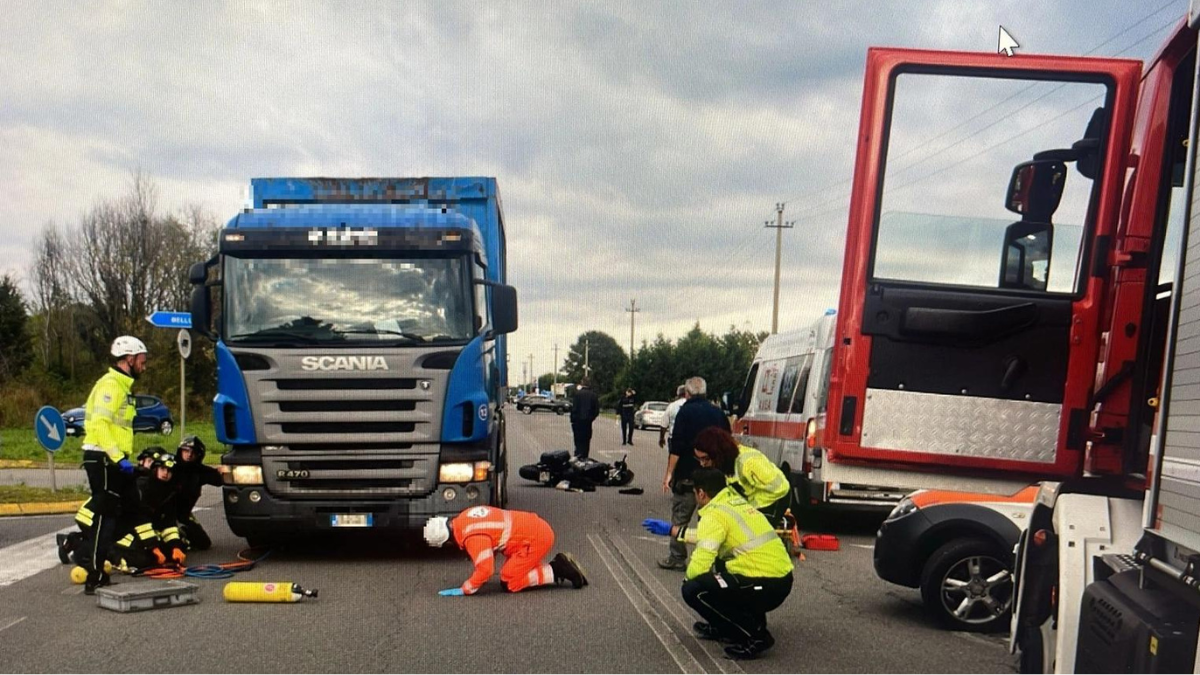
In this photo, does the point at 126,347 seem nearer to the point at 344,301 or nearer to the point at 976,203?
the point at 344,301

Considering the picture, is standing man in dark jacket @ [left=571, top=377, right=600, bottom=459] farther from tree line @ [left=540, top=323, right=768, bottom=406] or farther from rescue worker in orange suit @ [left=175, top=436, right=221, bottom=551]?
tree line @ [left=540, top=323, right=768, bottom=406]

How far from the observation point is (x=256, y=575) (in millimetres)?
8781

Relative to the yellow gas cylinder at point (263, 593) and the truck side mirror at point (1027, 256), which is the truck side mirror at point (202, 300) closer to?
the yellow gas cylinder at point (263, 593)

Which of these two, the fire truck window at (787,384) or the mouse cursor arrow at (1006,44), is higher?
the mouse cursor arrow at (1006,44)

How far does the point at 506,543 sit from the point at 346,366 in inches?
88.8

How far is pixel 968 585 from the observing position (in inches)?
280

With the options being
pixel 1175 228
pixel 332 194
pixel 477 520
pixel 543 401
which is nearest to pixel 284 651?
pixel 477 520

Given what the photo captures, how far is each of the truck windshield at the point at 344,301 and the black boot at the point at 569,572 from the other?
2281mm

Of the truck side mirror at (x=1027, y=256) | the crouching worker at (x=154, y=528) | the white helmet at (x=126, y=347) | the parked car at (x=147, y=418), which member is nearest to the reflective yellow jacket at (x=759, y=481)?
the truck side mirror at (x=1027, y=256)

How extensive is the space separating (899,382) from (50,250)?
52831 mm

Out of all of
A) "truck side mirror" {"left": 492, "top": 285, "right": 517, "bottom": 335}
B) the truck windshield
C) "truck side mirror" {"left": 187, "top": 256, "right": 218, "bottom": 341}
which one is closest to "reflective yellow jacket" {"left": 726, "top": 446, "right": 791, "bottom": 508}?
the truck windshield

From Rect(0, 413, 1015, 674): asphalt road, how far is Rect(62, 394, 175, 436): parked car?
2150 centimetres

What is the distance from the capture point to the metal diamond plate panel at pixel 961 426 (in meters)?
4.74

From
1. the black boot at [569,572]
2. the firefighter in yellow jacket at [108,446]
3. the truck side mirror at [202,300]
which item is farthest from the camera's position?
the truck side mirror at [202,300]
